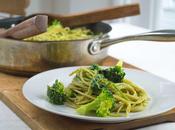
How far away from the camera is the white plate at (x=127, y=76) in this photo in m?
0.67

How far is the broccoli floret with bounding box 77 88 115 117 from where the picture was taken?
0.67 m

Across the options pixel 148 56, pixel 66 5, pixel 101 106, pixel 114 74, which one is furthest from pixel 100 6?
pixel 101 106

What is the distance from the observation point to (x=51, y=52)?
895 millimetres

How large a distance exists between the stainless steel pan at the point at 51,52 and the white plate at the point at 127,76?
30 mm

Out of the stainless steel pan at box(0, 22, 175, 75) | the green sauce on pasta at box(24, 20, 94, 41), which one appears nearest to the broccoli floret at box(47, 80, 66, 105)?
the stainless steel pan at box(0, 22, 175, 75)

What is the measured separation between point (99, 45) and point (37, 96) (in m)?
0.25

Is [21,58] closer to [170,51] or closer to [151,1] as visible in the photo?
[170,51]

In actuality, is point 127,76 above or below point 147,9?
above

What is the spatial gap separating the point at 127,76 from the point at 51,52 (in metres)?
0.18

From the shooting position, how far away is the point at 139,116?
2.19 ft

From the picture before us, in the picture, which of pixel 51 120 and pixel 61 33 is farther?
pixel 61 33

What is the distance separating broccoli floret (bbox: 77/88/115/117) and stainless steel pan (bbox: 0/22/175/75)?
221mm

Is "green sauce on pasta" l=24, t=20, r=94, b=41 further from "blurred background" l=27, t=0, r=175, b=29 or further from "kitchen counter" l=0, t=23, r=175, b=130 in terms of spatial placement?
"blurred background" l=27, t=0, r=175, b=29

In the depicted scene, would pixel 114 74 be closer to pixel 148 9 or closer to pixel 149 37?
pixel 149 37
